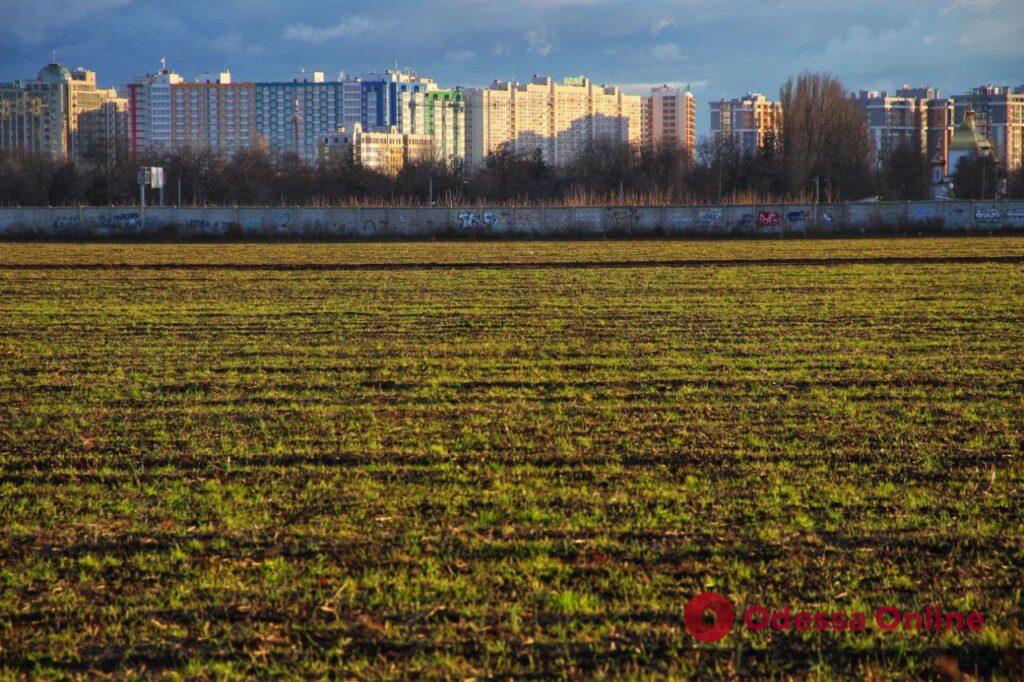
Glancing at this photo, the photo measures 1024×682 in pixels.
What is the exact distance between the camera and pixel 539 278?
29.0 m

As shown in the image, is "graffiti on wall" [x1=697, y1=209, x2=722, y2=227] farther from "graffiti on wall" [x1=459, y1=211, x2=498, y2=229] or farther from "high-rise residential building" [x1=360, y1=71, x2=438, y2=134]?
"high-rise residential building" [x1=360, y1=71, x2=438, y2=134]

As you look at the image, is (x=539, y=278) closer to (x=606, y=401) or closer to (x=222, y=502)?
(x=606, y=401)

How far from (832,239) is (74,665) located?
160 feet

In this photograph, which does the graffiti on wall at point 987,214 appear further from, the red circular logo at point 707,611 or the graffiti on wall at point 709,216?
the red circular logo at point 707,611

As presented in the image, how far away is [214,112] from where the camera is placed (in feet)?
603

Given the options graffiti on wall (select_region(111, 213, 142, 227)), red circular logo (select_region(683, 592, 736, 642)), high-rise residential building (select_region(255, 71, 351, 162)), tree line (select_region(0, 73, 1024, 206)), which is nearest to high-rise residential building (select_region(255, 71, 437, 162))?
high-rise residential building (select_region(255, 71, 351, 162))

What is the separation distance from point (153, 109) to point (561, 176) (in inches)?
4391

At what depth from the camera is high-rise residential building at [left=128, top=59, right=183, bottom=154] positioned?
184500 mm

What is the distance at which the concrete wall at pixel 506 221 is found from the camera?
56.2 meters

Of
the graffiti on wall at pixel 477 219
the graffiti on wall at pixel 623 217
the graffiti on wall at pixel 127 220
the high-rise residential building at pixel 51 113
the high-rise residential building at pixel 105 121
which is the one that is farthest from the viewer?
the high-rise residential building at pixel 51 113

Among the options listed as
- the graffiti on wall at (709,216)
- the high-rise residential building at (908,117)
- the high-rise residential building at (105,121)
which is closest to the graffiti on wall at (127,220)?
the graffiti on wall at (709,216)

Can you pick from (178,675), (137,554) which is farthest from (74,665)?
(137,554)

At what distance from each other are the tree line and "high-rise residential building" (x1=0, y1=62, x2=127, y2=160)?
90.0 m

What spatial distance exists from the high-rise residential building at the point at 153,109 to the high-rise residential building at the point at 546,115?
46463 millimetres
